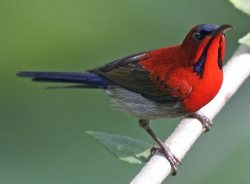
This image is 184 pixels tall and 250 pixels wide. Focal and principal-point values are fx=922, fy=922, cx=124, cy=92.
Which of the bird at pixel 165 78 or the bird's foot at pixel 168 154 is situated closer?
the bird's foot at pixel 168 154

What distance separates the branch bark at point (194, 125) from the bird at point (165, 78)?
0.04 metres

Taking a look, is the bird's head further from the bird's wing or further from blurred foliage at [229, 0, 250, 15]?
blurred foliage at [229, 0, 250, 15]

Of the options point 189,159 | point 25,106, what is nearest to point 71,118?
point 25,106

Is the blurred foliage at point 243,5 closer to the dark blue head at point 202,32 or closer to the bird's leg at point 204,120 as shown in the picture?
the dark blue head at point 202,32

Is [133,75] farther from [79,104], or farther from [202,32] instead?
[202,32]

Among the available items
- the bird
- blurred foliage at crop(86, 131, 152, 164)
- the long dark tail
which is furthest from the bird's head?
blurred foliage at crop(86, 131, 152, 164)

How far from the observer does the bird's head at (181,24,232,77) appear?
329cm

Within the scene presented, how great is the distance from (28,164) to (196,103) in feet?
2.22

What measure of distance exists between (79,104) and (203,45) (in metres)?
0.75

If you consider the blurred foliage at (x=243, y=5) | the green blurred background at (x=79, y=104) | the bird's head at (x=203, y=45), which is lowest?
the green blurred background at (x=79, y=104)

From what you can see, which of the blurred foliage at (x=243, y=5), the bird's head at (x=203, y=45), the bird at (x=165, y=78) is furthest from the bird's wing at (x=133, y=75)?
the blurred foliage at (x=243, y=5)

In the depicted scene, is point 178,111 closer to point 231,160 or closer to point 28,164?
point 231,160

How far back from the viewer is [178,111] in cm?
352

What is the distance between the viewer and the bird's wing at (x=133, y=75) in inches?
144
